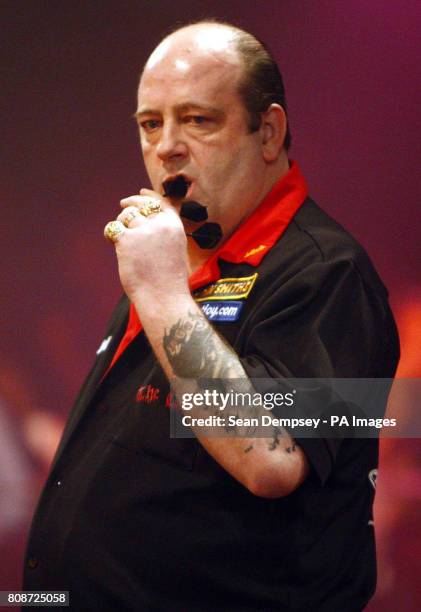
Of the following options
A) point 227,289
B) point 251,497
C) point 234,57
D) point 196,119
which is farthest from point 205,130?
point 251,497

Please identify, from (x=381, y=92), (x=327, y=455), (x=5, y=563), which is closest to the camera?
(x=327, y=455)

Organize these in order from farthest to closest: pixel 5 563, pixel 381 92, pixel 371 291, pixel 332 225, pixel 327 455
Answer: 1. pixel 5 563
2. pixel 381 92
3. pixel 332 225
4. pixel 371 291
5. pixel 327 455

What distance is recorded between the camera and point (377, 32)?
1.69 m

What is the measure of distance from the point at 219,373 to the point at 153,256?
183mm

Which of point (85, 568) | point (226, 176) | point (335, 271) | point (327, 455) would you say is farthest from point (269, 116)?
point (85, 568)

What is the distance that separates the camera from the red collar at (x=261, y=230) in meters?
1.32

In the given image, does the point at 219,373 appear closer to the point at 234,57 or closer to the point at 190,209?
the point at 190,209

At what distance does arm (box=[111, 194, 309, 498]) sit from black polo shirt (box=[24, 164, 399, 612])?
3cm

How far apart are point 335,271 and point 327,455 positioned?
23 centimetres

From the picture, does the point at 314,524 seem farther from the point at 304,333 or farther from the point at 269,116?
the point at 269,116

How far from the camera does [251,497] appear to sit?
1.18 m

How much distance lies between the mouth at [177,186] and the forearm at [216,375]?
0.23 m
